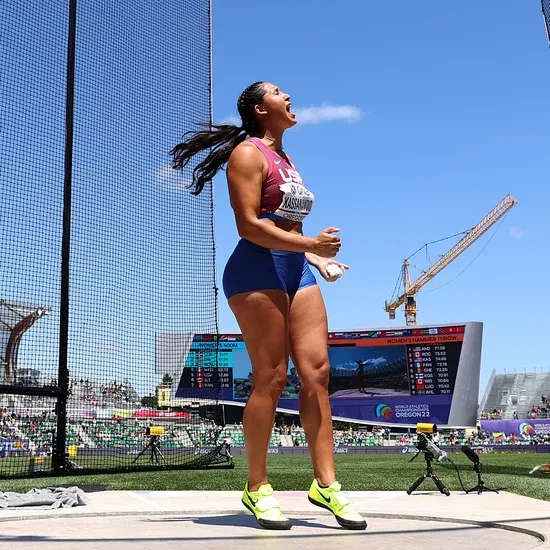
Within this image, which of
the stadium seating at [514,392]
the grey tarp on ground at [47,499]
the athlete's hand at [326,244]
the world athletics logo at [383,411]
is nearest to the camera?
the athlete's hand at [326,244]

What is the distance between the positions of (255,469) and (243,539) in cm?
42

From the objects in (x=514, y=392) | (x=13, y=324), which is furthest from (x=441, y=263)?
(x=13, y=324)

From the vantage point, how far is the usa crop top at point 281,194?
2836mm

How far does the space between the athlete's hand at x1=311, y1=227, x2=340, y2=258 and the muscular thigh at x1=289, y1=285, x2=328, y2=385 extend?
0.37 metres

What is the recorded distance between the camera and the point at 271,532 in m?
2.50

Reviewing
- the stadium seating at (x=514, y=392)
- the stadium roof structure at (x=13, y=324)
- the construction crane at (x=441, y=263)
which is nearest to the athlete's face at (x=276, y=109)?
the stadium roof structure at (x=13, y=324)

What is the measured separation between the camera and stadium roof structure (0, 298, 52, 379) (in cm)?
793

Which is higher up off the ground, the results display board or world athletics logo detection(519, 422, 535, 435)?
the results display board

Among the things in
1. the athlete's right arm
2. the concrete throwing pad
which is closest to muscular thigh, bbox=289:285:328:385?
the athlete's right arm

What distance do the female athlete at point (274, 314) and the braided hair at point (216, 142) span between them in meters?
0.28

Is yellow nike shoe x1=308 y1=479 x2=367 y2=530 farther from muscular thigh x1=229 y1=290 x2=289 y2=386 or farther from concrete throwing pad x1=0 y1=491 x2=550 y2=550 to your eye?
muscular thigh x1=229 y1=290 x2=289 y2=386

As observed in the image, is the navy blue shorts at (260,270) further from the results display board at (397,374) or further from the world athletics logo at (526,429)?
the world athletics logo at (526,429)

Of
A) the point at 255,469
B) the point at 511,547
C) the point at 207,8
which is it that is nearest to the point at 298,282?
the point at 255,469

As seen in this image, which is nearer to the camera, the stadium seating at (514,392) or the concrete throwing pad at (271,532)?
the concrete throwing pad at (271,532)
